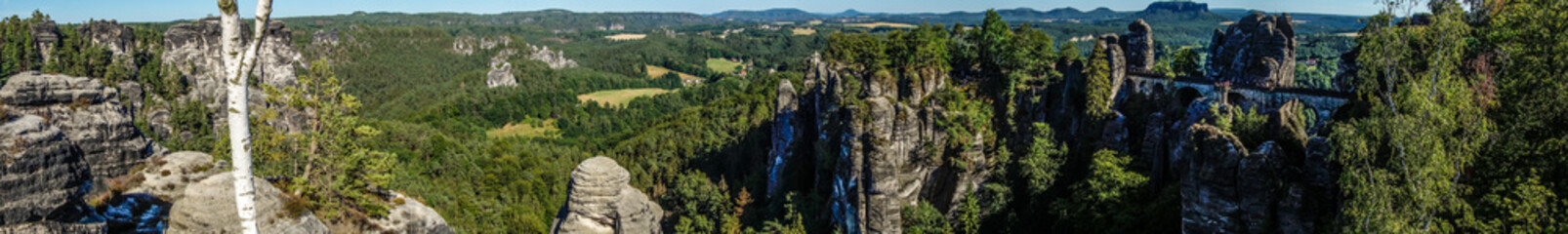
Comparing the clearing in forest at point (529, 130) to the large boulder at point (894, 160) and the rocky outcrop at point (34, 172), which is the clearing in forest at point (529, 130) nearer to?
the large boulder at point (894, 160)

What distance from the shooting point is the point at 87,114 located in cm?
3019

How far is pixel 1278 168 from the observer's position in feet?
71.4

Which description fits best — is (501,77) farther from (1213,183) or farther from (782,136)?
(1213,183)

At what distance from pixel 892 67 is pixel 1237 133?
20481 mm

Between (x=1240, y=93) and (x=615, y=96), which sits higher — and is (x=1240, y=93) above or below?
above

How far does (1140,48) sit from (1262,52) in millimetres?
7498

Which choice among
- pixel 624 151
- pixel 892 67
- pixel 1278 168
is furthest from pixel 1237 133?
pixel 624 151

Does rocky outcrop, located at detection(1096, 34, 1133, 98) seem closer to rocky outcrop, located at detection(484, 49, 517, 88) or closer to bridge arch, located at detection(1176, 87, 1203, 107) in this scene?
bridge arch, located at detection(1176, 87, 1203, 107)

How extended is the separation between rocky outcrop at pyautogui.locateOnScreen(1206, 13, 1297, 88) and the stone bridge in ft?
2.17

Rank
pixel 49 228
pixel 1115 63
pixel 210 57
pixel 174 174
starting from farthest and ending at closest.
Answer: pixel 210 57 → pixel 1115 63 → pixel 174 174 → pixel 49 228

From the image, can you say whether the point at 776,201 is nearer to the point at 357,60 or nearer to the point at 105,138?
the point at 105,138

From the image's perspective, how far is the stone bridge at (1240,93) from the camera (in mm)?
31047

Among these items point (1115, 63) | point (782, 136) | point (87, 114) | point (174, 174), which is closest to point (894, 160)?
point (1115, 63)

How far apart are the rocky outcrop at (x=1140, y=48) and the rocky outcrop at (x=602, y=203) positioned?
105ft
